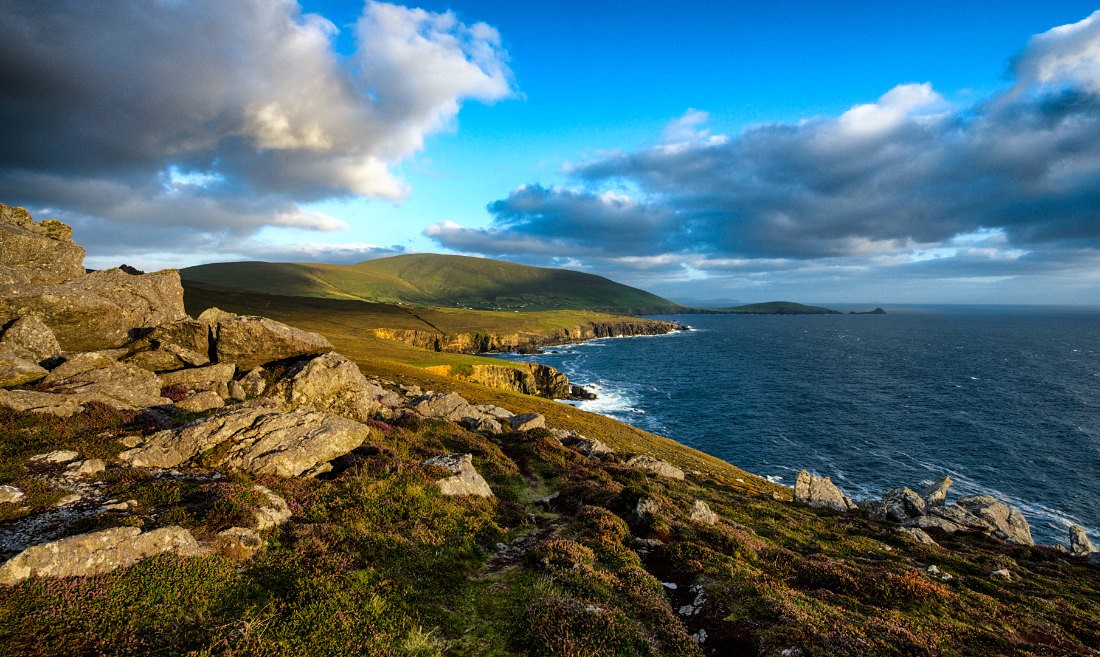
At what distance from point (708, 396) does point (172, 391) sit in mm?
93129

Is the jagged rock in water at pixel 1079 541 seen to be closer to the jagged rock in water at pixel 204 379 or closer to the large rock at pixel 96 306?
the jagged rock in water at pixel 204 379

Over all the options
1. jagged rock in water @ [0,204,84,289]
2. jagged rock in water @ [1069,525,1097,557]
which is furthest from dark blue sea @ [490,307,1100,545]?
jagged rock in water @ [0,204,84,289]

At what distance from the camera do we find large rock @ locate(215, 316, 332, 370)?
26.7m

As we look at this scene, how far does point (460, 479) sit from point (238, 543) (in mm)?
8625

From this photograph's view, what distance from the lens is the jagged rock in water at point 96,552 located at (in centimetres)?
856

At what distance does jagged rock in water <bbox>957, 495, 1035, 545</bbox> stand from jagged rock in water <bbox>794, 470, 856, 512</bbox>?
25.7ft

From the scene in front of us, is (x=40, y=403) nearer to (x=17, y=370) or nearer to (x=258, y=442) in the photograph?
(x=17, y=370)

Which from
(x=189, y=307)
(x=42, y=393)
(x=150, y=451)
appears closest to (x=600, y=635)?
(x=150, y=451)

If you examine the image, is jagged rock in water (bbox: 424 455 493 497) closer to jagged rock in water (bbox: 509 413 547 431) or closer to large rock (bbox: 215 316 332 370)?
large rock (bbox: 215 316 332 370)

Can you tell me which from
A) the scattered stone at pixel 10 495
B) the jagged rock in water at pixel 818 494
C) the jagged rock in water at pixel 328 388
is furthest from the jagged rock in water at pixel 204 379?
the jagged rock in water at pixel 818 494

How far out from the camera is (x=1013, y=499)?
160 feet

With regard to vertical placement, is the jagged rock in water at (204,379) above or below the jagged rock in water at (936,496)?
above

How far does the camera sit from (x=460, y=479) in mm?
18750

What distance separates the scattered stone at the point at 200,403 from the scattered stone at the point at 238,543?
37.0 ft
